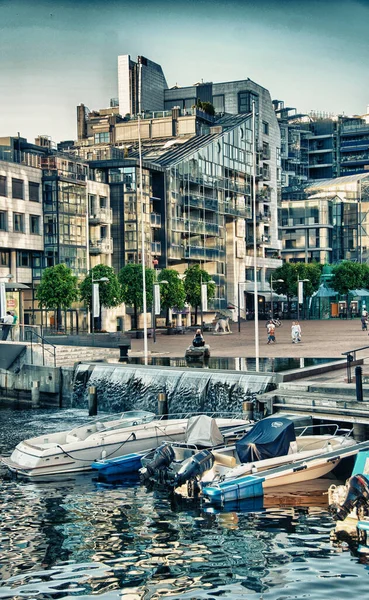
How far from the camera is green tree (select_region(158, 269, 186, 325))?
87081 mm

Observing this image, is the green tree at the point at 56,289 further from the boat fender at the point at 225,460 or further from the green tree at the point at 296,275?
the green tree at the point at 296,275

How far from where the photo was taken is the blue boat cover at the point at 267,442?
93.2 ft

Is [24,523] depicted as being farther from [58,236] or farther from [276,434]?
[58,236]

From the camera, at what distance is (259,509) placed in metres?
25.5

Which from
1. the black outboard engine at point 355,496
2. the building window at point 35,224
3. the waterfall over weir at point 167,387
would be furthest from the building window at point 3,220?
the black outboard engine at point 355,496

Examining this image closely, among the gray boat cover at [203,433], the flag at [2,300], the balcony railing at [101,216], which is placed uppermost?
the balcony railing at [101,216]

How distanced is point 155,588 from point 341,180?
16241 centimetres

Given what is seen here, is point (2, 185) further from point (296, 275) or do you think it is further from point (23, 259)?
point (296, 275)

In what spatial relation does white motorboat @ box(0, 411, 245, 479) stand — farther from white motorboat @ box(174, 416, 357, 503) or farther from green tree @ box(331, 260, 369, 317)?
green tree @ box(331, 260, 369, 317)

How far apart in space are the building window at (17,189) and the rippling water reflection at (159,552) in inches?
2255

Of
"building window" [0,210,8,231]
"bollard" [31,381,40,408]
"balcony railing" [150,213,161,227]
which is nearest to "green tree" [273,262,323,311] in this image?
"balcony railing" [150,213,161,227]

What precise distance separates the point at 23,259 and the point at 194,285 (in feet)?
68.0

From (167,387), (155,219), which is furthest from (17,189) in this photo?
Answer: (167,387)

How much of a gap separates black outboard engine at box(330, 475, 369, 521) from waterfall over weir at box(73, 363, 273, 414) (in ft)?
50.7
